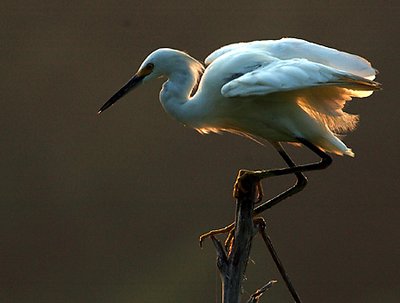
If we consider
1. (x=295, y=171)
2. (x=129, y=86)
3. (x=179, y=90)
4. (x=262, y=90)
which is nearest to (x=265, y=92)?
(x=262, y=90)

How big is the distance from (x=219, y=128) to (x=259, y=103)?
0.23 metres

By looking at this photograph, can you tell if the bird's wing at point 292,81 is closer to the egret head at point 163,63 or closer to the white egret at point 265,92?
the white egret at point 265,92

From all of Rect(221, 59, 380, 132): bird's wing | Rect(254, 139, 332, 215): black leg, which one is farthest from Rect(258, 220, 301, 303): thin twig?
Rect(221, 59, 380, 132): bird's wing

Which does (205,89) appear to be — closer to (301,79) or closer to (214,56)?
(214,56)

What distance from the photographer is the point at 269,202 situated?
2619 millimetres

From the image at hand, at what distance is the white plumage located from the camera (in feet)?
7.91

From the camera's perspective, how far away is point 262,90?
238 centimetres

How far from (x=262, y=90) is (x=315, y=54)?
353 mm

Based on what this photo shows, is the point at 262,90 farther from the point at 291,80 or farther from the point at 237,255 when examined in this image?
the point at 237,255

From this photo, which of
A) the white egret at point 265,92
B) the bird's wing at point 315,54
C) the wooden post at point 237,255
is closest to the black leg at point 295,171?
the white egret at point 265,92

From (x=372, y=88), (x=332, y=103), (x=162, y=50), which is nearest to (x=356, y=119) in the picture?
(x=332, y=103)

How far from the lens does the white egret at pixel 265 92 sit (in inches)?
95.3

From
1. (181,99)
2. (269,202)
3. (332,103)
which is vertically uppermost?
(181,99)

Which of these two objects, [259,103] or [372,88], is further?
[259,103]
